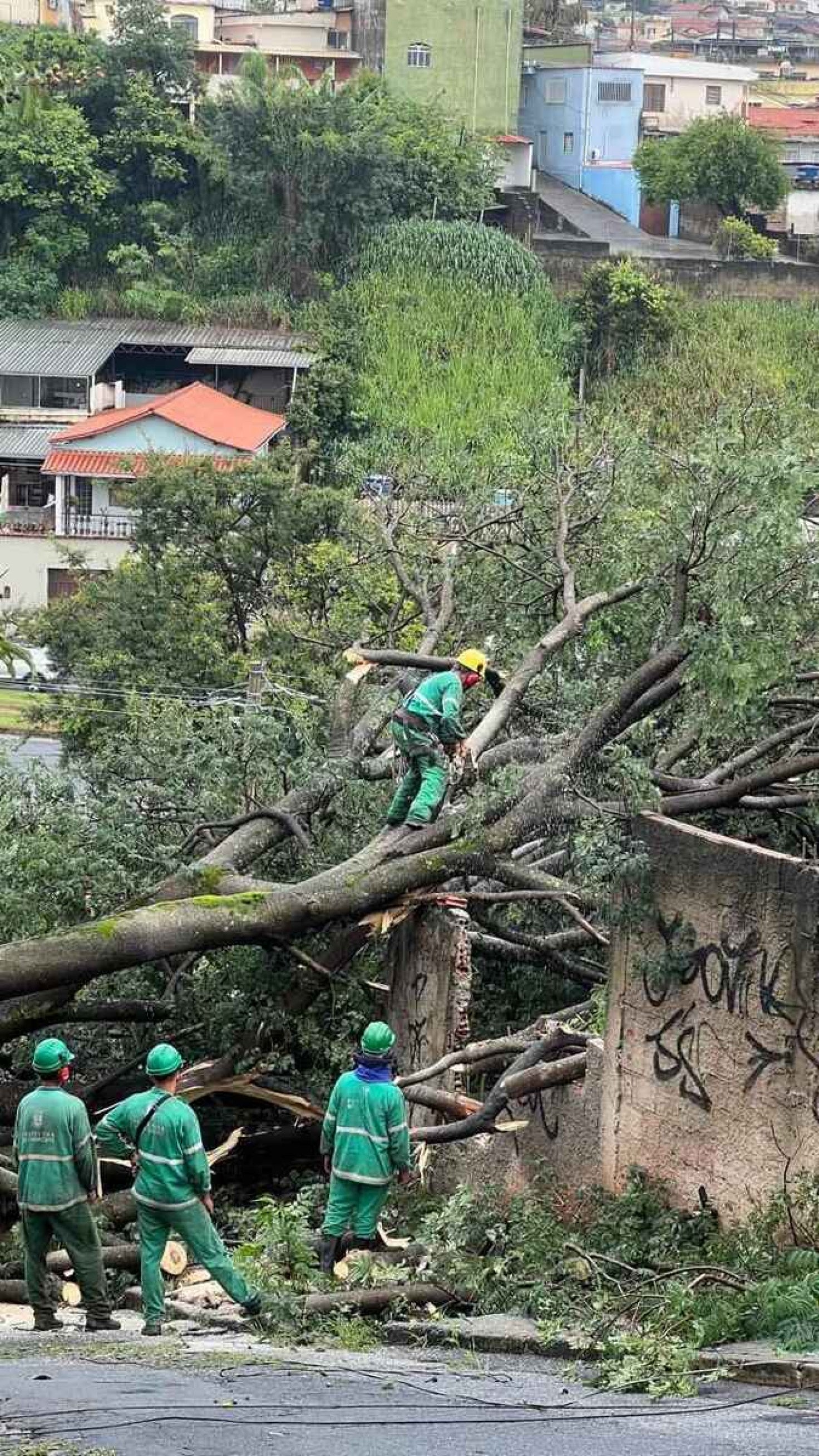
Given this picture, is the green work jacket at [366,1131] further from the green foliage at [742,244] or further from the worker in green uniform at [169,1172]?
the green foliage at [742,244]

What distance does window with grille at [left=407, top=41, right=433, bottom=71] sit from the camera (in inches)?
2231

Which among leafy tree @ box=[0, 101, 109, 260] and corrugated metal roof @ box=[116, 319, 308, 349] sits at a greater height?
leafy tree @ box=[0, 101, 109, 260]

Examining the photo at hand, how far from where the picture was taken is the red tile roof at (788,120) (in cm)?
6319

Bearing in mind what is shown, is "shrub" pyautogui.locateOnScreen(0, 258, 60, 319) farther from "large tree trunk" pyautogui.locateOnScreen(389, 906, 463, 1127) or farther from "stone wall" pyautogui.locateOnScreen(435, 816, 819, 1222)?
"stone wall" pyautogui.locateOnScreen(435, 816, 819, 1222)

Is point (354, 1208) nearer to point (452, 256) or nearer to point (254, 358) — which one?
point (254, 358)

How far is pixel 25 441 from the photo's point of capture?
4603cm

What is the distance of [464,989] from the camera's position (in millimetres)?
11203

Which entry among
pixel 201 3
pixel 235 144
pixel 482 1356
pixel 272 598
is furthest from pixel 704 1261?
pixel 201 3

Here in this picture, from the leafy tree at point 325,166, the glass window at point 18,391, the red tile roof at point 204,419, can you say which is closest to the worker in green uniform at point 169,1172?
the red tile roof at point 204,419

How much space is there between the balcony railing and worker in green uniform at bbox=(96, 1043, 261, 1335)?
33939 mm

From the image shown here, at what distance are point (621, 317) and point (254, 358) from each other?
8.69 metres

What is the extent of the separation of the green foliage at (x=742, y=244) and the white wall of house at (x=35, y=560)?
20.8m

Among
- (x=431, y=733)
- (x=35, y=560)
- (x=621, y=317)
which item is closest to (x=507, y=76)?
(x=621, y=317)

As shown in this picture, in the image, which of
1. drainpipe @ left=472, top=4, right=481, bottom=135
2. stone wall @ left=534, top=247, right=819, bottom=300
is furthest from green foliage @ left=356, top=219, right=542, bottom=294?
drainpipe @ left=472, top=4, right=481, bottom=135
